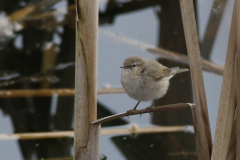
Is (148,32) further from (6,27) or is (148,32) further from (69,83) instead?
(6,27)

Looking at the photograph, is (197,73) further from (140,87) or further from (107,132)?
(107,132)

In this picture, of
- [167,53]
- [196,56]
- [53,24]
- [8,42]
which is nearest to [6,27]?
[8,42]

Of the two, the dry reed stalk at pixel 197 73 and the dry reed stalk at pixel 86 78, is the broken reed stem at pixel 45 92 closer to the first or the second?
the dry reed stalk at pixel 86 78

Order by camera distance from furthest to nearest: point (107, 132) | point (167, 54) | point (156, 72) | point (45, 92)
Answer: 1. point (167, 54)
2. point (45, 92)
3. point (107, 132)
4. point (156, 72)

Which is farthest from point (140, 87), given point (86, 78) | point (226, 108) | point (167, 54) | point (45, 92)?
point (167, 54)

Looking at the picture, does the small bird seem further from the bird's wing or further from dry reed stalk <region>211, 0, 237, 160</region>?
dry reed stalk <region>211, 0, 237, 160</region>

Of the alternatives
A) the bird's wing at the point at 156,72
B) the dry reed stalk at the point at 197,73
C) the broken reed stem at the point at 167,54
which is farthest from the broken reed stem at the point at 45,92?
the dry reed stalk at the point at 197,73
